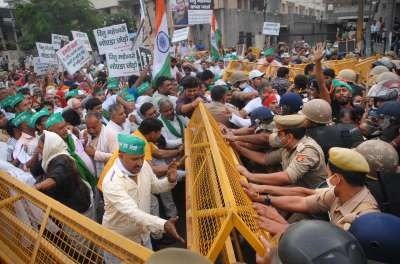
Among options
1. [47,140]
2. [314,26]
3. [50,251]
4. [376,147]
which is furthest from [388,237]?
[314,26]

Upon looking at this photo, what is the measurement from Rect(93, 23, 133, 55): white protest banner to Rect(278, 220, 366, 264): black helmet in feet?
23.9

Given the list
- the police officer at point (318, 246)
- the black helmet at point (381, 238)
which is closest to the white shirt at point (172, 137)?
the black helmet at point (381, 238)

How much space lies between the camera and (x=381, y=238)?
5.73 feet

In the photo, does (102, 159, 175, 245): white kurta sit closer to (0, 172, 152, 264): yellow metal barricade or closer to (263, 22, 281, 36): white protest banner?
(0, 172, 152, 264): yellow metal barricade

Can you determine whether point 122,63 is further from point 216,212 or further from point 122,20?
point 122,20

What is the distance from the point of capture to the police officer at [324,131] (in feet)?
12.9

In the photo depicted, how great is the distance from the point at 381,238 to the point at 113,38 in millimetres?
7728

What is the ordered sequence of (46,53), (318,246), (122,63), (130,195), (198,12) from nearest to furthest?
(318,246) < (130,195) < (122,63) < (46,53) < (198,12)

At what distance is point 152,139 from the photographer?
4.36 m

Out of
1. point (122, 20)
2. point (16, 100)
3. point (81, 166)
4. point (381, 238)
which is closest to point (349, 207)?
point (381, 238)

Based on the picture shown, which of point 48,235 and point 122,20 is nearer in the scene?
point 48,235

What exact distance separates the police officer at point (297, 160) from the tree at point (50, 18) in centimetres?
3798

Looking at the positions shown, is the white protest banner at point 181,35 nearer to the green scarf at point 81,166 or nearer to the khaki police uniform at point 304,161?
the green scarf at point 81,166

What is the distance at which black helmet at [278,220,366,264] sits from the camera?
1.43 meters
